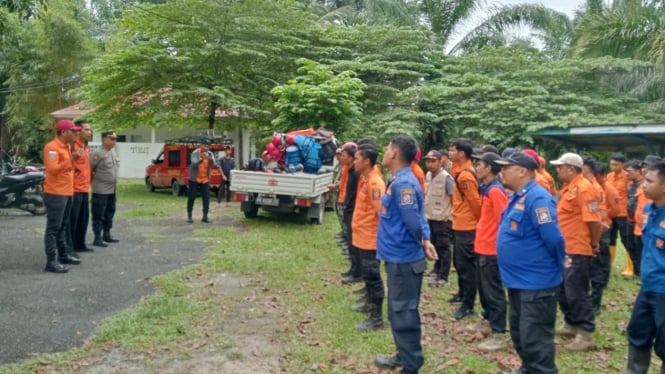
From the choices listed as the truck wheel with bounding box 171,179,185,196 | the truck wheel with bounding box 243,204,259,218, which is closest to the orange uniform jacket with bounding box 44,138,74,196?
the truck wheel with bounding box 243,204,259,218

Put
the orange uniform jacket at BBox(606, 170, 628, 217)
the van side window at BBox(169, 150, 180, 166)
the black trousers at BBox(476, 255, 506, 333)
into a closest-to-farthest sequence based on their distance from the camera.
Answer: the black trousers at BBox(476, 255, 506, 333), the orange uniform jacket at BBox(606, 170, 628, 217), the van side window at BBox(169, 150, 180, 166)

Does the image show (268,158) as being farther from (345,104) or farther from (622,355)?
(622,355)

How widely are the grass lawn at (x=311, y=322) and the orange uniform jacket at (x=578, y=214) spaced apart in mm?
987

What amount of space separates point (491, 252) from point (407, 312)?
138cm

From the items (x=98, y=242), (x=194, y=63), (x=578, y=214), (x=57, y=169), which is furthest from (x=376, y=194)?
(x=194, y=63)

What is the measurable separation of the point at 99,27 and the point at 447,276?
4071 centimetres

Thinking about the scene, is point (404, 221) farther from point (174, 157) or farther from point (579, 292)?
point (174, 157)

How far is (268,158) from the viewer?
44.0ft

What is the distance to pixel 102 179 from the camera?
9.65 metres

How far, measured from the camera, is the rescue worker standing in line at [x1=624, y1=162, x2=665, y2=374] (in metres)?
4.04

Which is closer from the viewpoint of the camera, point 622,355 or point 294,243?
point 622,355

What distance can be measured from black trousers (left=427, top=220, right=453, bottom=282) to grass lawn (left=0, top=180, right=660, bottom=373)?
0.32 m

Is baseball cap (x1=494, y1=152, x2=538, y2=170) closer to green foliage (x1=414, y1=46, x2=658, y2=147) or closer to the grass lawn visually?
the grass lawn

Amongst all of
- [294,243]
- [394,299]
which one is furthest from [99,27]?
[394,299]
